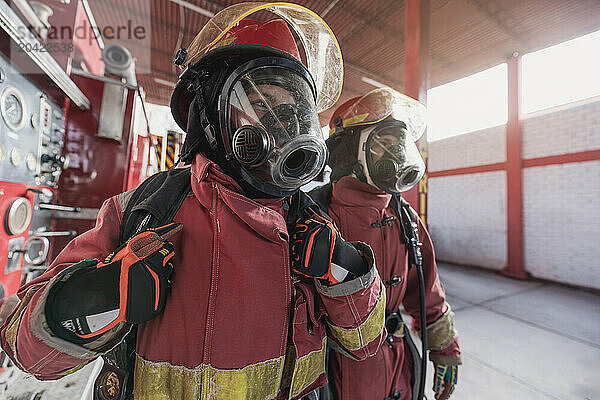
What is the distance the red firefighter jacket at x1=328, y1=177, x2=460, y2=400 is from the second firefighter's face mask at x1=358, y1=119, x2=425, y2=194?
73 millimetres

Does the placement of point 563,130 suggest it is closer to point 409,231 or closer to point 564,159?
point 564,159

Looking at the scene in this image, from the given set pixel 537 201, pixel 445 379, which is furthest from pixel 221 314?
pixel 537 201

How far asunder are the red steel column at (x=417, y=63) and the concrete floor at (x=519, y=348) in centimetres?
172

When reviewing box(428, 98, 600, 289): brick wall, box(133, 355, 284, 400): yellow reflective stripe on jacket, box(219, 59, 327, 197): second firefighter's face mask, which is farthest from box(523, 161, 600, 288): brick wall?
box(133, 355, 284, 400): yellow reflective stripe on jacket

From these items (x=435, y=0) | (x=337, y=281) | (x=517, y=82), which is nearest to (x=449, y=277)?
(x=517, y=82)

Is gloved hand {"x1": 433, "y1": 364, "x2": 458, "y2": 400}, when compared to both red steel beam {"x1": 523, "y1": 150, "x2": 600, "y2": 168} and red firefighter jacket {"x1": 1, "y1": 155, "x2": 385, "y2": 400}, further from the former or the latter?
red steel beam {"x1": 523, "y1": 150, "x2": 600, "y2": 168}

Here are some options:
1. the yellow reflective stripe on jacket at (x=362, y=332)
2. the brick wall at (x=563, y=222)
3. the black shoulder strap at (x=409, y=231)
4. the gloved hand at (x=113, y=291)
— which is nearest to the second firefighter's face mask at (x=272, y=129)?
the gloved hand at (x=113, y=291)

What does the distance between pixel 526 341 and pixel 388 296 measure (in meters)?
3.48

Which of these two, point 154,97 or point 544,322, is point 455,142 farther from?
point 154,97

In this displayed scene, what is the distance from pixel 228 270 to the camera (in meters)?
0.74

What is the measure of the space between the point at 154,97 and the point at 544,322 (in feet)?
44.4

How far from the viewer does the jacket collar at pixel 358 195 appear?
142 cm

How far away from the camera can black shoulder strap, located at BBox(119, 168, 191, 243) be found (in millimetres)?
735

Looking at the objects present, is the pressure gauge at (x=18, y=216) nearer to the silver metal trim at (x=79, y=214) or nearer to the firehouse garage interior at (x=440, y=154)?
the firehouse garage interior at (x=440, y=154)
